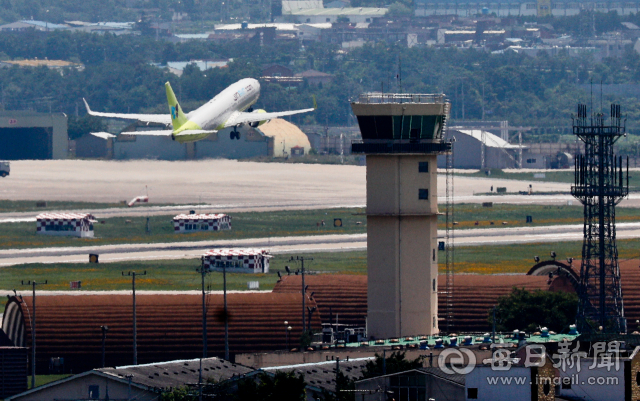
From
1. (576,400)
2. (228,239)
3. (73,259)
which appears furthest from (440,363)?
(228,239)

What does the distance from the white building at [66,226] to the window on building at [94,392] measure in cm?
11172

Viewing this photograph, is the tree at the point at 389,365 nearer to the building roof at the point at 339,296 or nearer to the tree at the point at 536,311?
the tree at the point at 536,311

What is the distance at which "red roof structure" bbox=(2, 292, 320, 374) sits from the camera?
9550 centimetres

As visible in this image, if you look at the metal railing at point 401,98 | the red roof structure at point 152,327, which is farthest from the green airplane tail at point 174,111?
the metal railing at point 401,98

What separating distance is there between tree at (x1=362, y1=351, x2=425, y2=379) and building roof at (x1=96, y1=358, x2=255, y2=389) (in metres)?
5.88

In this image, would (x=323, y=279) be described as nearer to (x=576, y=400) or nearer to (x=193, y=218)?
(x=576, y=400)

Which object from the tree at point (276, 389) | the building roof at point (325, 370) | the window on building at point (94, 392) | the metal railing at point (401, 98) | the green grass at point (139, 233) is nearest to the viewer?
the tree at point (276, 389)

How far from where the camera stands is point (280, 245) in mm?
175500

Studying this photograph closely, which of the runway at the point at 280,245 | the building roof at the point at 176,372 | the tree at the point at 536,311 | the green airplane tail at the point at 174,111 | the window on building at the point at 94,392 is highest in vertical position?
the green airplane tail at the point at 174,111

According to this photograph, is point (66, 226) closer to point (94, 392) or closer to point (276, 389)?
point (94, 392)

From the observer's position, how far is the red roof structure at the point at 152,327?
9550 centimetres

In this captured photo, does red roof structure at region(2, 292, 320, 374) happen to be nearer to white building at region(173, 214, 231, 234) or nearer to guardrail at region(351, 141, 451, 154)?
guardrail at region(351, 141, 451, 154)

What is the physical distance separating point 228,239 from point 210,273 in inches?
1582

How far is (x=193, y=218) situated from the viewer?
193000 millimetres
